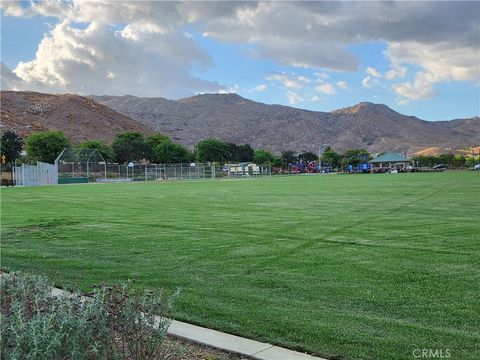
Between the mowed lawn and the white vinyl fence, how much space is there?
1756 inches

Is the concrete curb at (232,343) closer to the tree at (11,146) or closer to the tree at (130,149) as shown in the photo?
the tree at (11,146)

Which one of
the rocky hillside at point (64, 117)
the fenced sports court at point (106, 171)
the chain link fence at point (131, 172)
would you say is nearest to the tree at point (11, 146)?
the fenced sports court at point (106, 171)

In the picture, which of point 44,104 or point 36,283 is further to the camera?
point 44,104

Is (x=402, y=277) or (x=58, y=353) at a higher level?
(x=58, y=353)

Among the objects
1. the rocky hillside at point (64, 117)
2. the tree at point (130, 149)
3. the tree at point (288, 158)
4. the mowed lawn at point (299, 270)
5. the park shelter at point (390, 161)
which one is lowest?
the mowed lawn at point (299, 270)

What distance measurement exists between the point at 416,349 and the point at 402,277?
9.28 ft

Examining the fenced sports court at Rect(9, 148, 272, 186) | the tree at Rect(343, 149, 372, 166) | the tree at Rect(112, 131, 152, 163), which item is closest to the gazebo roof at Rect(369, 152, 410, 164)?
the tree at Rect(343, 149, 372, 166)

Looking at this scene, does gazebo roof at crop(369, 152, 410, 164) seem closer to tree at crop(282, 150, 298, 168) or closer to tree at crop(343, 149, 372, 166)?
tree at crop(343, 149, 372, 166)

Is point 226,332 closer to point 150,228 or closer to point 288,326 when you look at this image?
point 288,326

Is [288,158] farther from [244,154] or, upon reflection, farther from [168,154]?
[168,154]

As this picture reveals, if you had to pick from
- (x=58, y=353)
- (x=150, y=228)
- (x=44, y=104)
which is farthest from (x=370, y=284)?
(x=44, y=104)

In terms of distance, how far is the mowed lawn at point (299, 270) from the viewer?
496 cm

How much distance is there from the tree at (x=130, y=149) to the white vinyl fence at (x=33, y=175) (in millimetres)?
57104

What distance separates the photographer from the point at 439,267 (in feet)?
25.5
